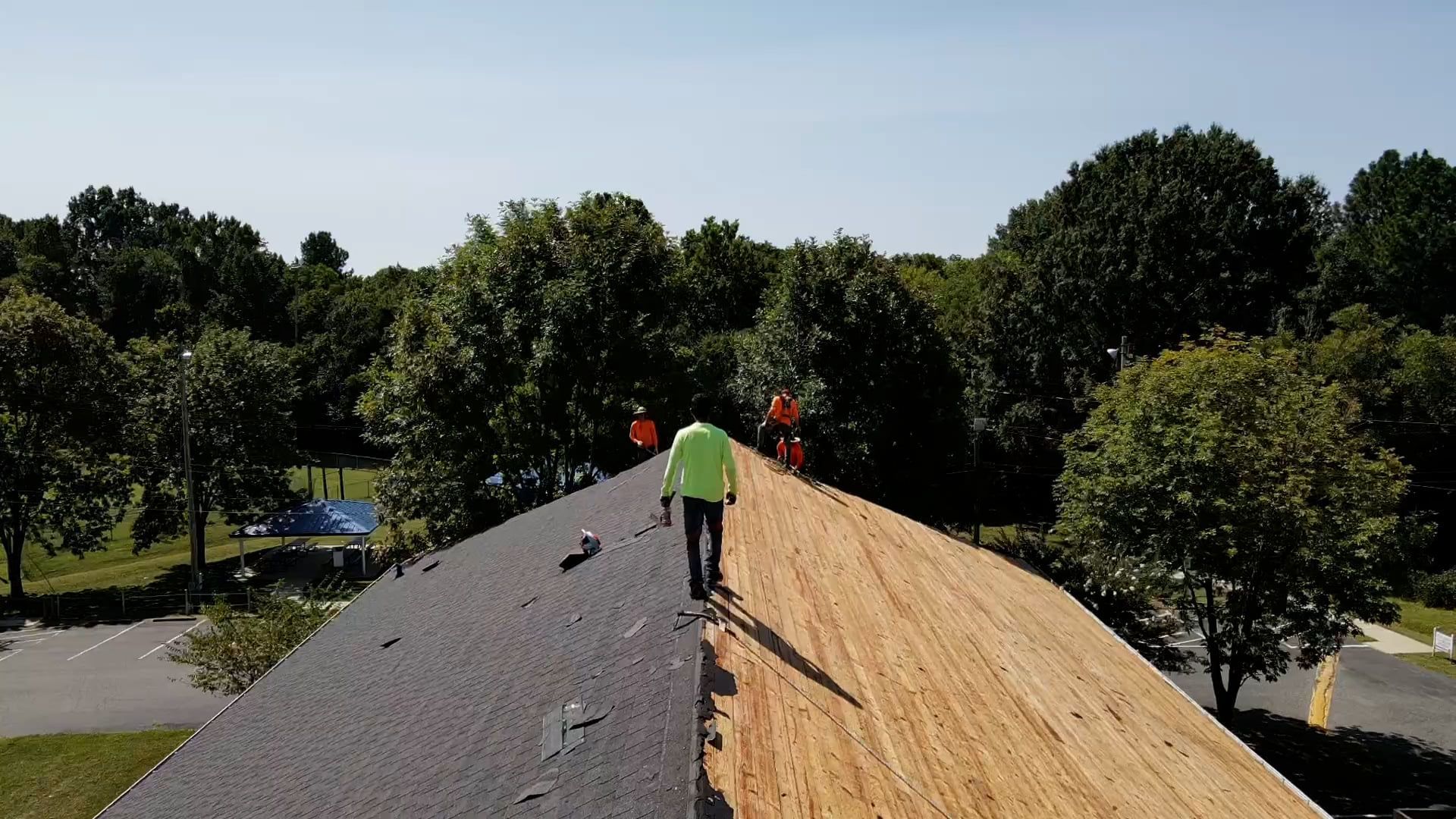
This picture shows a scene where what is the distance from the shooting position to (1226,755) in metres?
10.2

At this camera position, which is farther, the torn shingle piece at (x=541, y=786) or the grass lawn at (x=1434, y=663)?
the grass lawn at (x=1434, y=663)

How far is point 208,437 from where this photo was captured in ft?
143

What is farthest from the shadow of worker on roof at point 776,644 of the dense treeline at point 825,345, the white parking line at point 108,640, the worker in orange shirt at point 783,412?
the white parking line at point 108,640

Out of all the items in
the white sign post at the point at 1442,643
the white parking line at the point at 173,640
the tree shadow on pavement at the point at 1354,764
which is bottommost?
the tree shadow on pavement at the point at 1354,764

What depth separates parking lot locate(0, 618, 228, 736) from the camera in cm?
2511

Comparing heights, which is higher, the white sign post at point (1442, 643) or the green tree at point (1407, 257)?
the green tree at point (1407, 257)

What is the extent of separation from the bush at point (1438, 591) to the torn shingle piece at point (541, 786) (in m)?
43.2

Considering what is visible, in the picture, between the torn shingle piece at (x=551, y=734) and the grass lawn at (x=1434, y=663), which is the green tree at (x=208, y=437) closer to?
the torn shingle piece at (x=551, y=734)

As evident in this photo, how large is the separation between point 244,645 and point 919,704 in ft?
57.9

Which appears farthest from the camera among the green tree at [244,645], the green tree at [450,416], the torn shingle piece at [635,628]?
the green tree at [450,416]

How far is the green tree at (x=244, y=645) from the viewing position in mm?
20516

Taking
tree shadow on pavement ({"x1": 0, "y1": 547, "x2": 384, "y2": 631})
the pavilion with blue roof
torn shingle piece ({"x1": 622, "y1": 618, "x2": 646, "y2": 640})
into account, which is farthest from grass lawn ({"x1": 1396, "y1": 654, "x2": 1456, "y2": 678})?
tree shadow on pavement ({"x1": 0, "y1": 547, "x2": 384, "y2": 631})

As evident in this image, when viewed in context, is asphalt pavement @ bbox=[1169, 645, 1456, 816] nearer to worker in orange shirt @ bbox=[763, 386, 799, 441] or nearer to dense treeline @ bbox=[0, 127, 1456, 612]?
dense treeline @ bbox=[0, 127, 1456, 612]

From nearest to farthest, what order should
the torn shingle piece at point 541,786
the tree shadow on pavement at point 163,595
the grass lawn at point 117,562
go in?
the torn shingle piece at point 541,786, the tree shadow on pavement at point 163,595, the grass lawn at point 117,562
